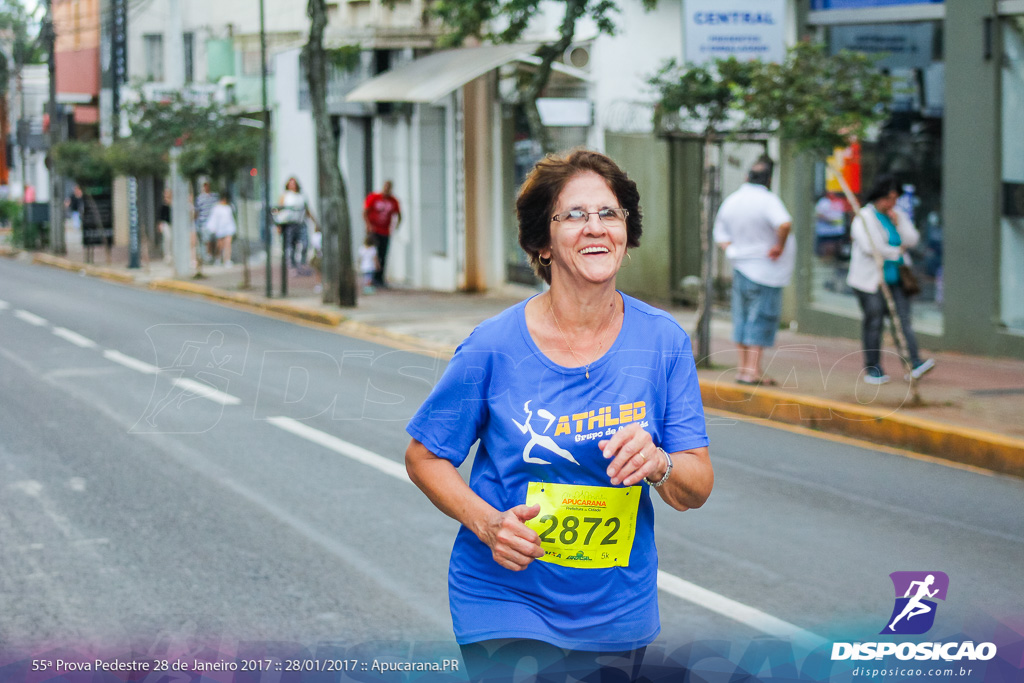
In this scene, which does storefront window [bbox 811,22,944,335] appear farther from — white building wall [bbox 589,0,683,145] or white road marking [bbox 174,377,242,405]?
white road marking [bbox 174,377,242,405]

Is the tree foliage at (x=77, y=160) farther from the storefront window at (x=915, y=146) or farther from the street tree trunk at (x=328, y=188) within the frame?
the storefront window at (x=915, y=146)

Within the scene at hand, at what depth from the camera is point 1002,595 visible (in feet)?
19.5

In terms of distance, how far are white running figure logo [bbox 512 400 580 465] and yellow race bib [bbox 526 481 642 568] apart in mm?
60

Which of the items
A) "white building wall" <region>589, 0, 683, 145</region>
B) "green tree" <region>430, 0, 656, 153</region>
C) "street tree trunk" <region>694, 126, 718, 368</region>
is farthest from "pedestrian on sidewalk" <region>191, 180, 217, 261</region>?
"street tree trunk" <region>694, 126, 718, 368</region>

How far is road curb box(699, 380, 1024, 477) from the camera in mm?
8828

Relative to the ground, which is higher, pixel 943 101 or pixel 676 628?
pixel 943 101

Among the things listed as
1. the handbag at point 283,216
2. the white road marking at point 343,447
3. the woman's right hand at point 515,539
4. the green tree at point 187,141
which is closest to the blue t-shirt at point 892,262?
the white road marking at point 343,447

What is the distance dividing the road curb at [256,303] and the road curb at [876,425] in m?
8.57

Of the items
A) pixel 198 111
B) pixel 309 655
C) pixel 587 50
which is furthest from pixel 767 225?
pixel 198 111

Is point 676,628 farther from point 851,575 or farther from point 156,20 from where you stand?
point 156,20

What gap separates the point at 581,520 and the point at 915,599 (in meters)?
3.34

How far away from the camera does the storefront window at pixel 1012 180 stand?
1334 centimetres

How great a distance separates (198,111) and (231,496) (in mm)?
21859

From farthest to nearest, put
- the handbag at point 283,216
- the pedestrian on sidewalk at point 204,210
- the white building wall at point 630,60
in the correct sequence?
the pedestrian on sidewalk at point 204,210, the handbag at point 283,216, the white building wall at point 630,60
